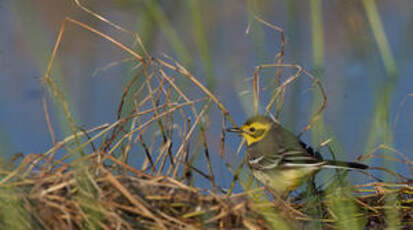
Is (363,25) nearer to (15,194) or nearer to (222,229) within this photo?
(222,229)

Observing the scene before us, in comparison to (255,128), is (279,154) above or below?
below

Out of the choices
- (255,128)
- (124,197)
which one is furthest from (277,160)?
(124,197)

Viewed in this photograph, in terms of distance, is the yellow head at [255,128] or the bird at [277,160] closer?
the bird at [277,160]

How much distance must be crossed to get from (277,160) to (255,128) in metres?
0.26

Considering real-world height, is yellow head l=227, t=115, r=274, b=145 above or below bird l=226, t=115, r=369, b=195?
above

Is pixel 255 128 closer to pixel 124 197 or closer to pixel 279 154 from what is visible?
pixel 279 154

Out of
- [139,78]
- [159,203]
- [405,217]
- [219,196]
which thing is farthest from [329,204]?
[139,78]

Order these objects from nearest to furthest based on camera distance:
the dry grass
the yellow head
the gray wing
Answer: the dry grass → the gray wing → the yellow head

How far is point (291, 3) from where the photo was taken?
1459 mm

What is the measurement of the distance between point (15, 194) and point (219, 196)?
2.32 feet

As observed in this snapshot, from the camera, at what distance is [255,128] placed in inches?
129

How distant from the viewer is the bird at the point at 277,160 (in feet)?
9.46

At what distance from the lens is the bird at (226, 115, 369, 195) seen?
288 cm

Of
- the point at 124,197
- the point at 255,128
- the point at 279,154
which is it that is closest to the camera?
the point at 124,197
